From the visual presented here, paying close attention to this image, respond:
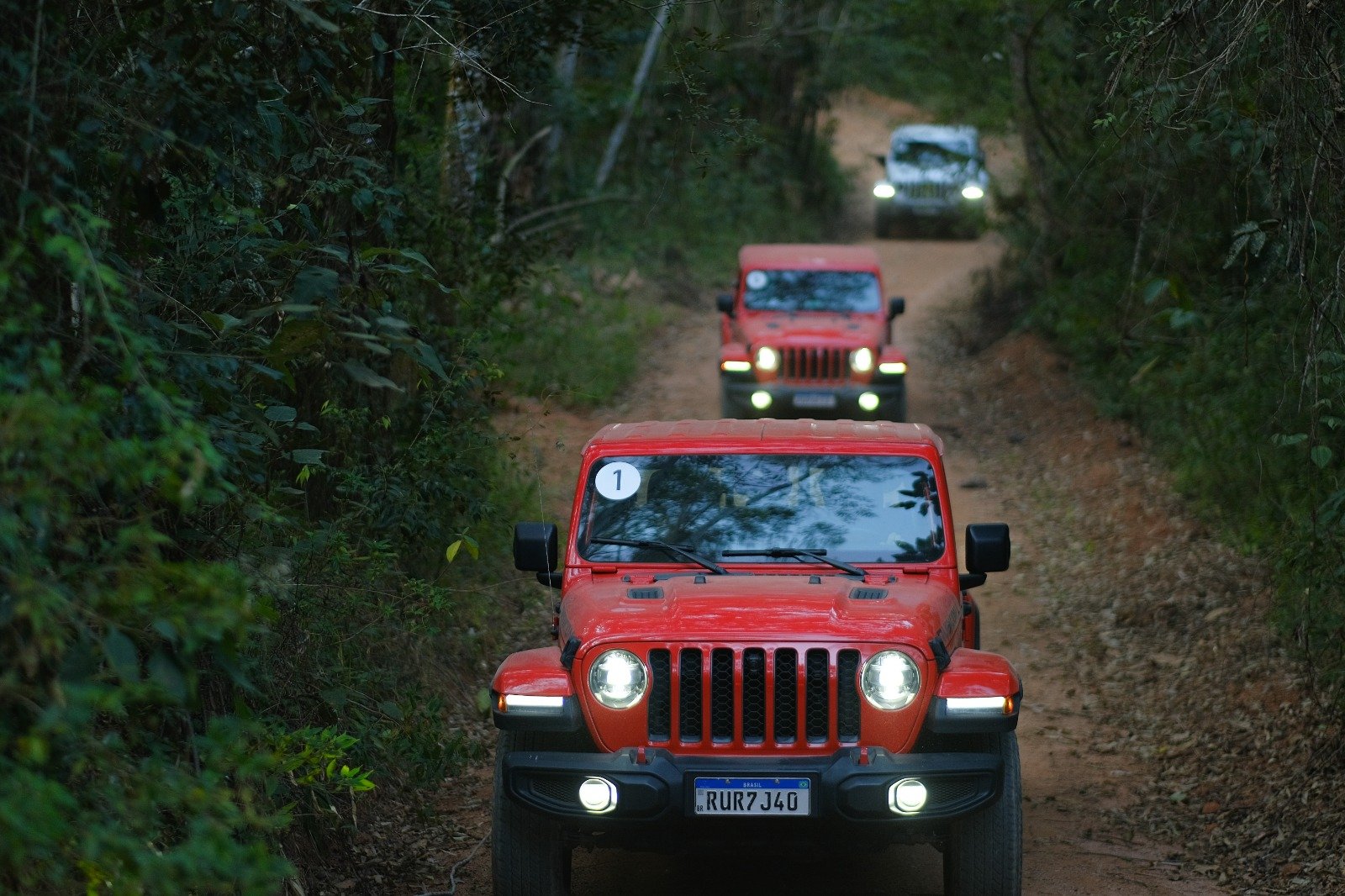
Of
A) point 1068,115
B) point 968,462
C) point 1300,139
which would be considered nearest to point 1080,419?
point 968,462

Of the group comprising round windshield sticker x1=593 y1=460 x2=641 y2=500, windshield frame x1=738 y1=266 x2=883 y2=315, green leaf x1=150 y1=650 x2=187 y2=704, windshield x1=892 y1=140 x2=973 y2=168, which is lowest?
green leaf x1=150 y1=650 x2=187 y2=704

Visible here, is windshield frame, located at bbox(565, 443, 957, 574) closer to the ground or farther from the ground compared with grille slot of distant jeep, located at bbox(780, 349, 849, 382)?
closer to the ground

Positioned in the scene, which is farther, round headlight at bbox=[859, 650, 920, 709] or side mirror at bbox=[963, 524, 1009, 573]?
side mirror at bbox=[963, 524, 1009, 573]

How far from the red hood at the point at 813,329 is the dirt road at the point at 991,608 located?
177 cm

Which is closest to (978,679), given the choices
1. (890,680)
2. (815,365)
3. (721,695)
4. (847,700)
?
(890,680)

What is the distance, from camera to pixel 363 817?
6.52 metres

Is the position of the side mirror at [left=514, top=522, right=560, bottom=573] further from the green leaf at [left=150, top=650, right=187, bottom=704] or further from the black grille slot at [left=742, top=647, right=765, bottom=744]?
the green leaf at [left=150, top=650, right=187, bottom=704]

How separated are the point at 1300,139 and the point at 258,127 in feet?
15.0

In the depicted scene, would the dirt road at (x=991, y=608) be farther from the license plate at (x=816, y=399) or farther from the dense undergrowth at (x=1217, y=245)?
the license plate at (x=816, y=399)

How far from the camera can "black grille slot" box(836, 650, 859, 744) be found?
4.91 m

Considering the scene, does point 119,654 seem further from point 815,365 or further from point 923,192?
point 923,192

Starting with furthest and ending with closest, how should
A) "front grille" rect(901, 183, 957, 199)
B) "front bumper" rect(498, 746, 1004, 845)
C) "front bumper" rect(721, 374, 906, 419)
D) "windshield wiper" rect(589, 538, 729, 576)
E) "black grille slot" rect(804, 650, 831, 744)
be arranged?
"front grille" rect(901, 183, 957, 199) → "front bumper" rect(721, 374, 906, 419) → "windshield wiper" rect(589, 538, 729, 576) → "black grille slot" rect(804, 650, 831, 744) → "front bumper" rect(498, 746, 1004, 845)

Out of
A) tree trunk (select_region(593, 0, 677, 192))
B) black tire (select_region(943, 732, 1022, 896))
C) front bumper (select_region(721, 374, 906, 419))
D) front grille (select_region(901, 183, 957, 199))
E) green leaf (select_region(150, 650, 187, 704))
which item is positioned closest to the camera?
green leaf (select_region(150, 650, 187, 704))

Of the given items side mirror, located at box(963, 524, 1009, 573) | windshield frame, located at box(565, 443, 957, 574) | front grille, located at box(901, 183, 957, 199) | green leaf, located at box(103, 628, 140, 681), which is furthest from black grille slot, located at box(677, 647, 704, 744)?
front grille, located at box(901, 183, 957, 199)
